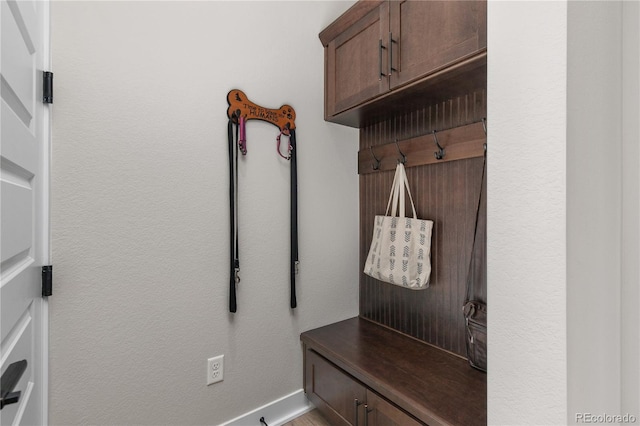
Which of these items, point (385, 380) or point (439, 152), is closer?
point (385, 380)

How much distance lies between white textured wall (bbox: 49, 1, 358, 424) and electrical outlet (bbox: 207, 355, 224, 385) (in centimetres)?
3

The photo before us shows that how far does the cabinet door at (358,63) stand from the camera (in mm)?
1436

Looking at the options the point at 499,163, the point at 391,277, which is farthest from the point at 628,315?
the point at 391,277

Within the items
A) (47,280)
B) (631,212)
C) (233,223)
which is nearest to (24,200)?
(47,280)

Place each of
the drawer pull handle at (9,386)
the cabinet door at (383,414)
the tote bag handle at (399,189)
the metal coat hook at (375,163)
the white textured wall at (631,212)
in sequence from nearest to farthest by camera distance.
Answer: the drawer pull handle at (9,386) < the white textured wall at (631,212) < the cabinet door at (383,414) < the tote bag handle at (399,189) < the metal coat hook at (375,163)

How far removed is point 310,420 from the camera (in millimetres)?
1637

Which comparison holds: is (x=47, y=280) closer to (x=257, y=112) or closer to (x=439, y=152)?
(x=257, y=112)

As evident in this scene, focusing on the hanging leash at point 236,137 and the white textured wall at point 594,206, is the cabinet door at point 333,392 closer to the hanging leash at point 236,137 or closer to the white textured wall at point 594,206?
the hanging leash at point 236,137

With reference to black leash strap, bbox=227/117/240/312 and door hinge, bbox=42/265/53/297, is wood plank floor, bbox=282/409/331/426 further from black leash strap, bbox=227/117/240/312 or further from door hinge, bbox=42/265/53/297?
door hinge, bbox=42/265/53/297

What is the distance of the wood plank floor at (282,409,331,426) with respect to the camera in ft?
5.26

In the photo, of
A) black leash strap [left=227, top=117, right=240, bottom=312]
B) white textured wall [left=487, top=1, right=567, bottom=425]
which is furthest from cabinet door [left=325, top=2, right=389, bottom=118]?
white textured wall [left=487, top=1, right=567, bottom=425]

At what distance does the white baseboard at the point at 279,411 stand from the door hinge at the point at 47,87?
1524mm

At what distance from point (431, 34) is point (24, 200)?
1.49 meters

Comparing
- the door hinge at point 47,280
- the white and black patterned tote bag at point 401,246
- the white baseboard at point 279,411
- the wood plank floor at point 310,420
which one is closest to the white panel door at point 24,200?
the door hinge at point 47,280
